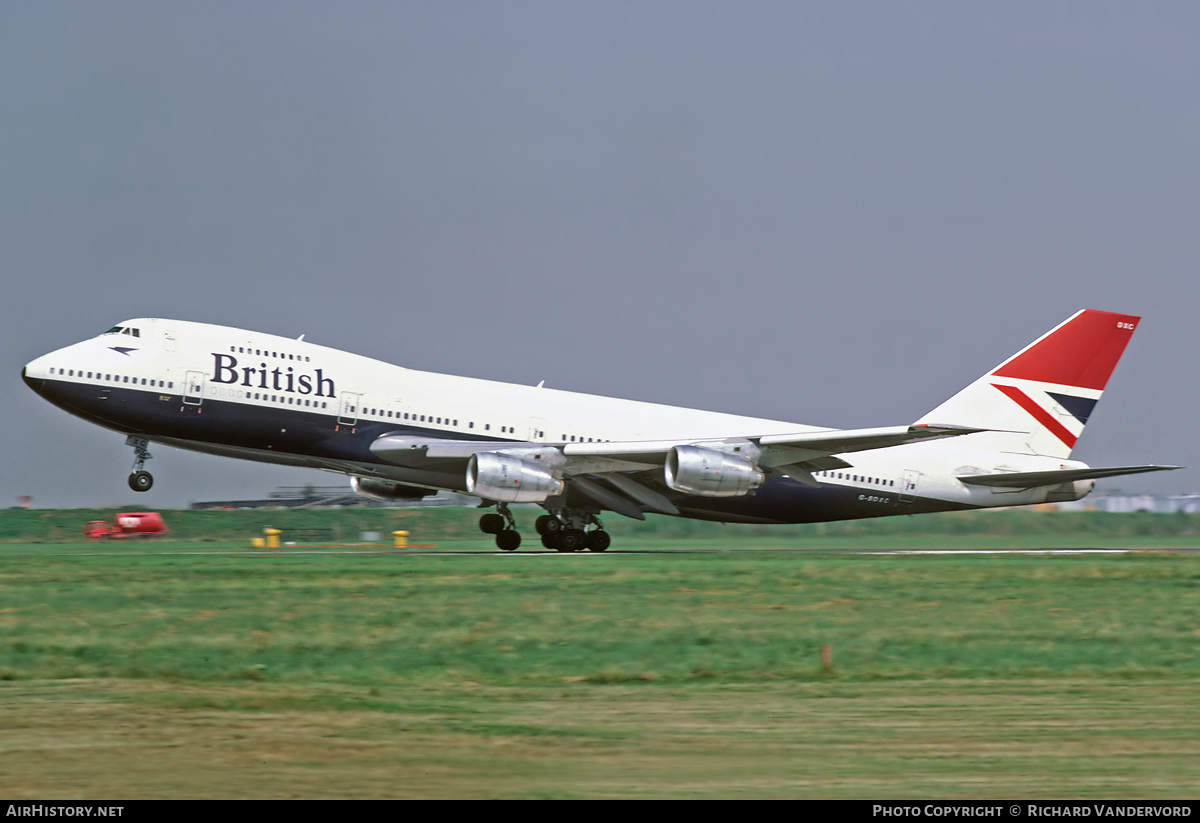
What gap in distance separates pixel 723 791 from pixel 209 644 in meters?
9.41

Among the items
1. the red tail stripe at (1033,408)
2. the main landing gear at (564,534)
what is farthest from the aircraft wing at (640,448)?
the red tail stripe at (1033,408)

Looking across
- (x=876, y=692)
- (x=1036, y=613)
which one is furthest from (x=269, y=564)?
(x=876, y=692)

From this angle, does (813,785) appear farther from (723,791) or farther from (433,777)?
(433,777)

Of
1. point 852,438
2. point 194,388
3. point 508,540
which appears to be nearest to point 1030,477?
point 852,438

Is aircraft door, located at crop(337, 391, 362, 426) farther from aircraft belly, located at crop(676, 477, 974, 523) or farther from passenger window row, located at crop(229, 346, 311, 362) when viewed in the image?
→ aircraft belly, located at crop(676, 477, 974, 523)

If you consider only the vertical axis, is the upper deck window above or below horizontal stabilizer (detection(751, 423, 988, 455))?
above

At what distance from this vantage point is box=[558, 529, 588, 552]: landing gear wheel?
119ft

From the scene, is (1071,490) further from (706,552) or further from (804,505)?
(706,552)

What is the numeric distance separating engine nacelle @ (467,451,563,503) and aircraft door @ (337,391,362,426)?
3150 millimetres

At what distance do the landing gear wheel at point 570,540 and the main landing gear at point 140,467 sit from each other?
10146 mm

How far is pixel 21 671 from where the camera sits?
49.7 ft

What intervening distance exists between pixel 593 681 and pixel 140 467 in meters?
21.6

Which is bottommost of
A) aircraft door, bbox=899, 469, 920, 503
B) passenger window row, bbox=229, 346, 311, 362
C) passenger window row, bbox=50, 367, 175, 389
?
aircraft door, bbox=899, 469, 920, 503

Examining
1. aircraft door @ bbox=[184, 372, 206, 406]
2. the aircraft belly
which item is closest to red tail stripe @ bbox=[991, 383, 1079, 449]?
the aircraft belly
